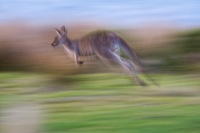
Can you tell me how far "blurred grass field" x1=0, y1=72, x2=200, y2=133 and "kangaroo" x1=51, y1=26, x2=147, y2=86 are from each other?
15.1 inches

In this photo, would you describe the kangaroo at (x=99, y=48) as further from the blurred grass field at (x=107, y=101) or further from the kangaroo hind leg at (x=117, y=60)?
the blurred grass field at (x=107, y=101)

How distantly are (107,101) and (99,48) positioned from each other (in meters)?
0.96

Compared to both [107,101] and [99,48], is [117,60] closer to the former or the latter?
[99,48]

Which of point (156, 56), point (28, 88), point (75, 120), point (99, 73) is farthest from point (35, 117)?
→ point (156, 56)

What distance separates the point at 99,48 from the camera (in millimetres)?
10750

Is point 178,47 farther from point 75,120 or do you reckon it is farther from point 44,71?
point 75,120

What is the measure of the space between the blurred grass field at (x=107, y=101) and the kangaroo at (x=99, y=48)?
38 centimetres

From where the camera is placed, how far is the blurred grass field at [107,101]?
8461mm

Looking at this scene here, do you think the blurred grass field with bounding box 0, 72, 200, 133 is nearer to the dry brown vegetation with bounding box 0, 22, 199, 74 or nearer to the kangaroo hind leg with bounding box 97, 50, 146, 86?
the kangaroo hind leg with bounding box 97, 50, 146, 86

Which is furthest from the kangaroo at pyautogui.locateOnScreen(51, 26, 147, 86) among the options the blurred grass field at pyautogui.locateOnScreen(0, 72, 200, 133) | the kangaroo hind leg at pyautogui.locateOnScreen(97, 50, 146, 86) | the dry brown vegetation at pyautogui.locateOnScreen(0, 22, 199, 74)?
the dry brown vegetation at pyautogui.locateOnScreen(0, 22, 199, 74)

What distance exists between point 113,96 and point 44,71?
10.2ft

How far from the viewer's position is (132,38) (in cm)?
1498

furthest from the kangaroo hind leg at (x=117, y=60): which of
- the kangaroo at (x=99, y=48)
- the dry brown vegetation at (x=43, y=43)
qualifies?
the dry brown vegetation at (x=43, y=43)

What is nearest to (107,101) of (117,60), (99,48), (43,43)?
(117,60)
